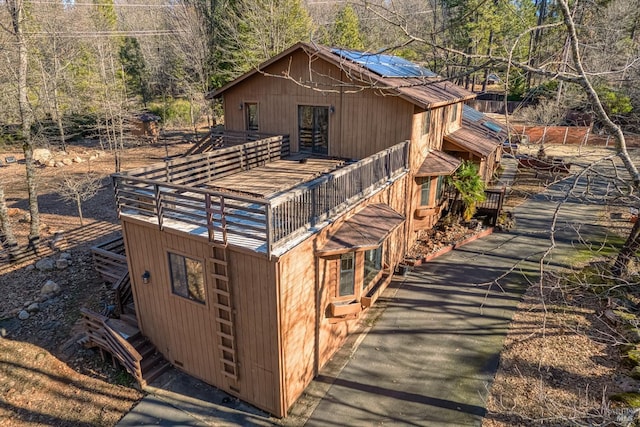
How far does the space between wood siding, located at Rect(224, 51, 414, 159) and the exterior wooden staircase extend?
8.71 meters

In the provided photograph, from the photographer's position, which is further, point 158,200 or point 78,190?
point 78,190

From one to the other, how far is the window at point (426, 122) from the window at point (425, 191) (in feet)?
5.86

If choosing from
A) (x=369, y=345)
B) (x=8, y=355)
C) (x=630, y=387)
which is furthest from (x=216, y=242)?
(x=630, y=387)

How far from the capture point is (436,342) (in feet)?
36.1

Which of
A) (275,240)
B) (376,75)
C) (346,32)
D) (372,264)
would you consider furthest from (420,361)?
(346,32)

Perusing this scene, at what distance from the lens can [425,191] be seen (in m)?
15.2

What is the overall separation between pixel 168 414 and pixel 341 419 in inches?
153

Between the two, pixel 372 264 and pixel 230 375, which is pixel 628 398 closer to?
pixel 372 264

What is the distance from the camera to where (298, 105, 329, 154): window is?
579 inches

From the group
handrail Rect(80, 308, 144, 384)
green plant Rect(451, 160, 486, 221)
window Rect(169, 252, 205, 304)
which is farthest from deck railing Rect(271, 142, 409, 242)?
handrail Rect(80, 308, 144, 384)

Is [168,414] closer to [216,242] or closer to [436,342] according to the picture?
[216,242]

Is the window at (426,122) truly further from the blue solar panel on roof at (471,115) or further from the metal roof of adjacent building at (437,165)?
the blue solar panel on roof at (471,115)

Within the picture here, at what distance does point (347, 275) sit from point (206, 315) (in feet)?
11.4

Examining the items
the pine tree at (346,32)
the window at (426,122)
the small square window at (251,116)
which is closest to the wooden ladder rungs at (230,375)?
the small square window at (251,116)
